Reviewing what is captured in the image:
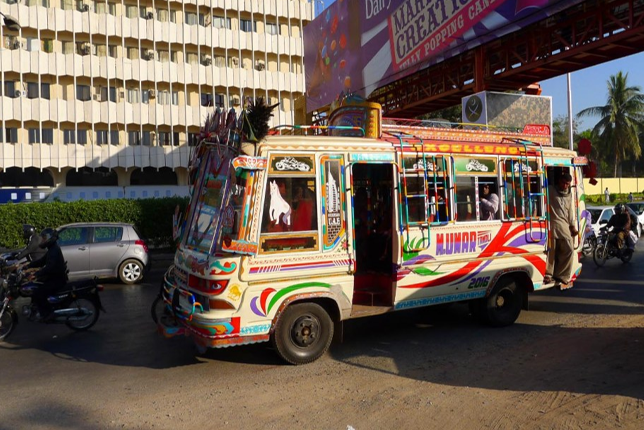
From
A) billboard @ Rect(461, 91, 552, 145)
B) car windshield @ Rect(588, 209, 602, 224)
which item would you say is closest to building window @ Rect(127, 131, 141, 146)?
billboard @ Rect(461, 91, 552, 145)

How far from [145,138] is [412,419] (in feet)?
138

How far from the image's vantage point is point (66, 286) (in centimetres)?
773

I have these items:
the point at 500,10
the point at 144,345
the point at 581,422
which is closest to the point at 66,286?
the point at 144,345

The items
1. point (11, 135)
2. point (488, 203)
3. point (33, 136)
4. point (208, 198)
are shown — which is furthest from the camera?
point (33, 136)

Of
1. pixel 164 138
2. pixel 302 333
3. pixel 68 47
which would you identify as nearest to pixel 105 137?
pixel 164 138

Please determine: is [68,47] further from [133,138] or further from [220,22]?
[220,22]

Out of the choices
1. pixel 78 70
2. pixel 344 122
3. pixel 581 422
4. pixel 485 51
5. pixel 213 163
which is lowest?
pixel 581 422

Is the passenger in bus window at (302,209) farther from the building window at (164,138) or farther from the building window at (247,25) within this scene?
the building window at (247,25)

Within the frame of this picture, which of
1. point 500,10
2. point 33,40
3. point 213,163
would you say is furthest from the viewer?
point 33,40

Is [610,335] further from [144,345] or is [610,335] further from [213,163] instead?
[144,345]

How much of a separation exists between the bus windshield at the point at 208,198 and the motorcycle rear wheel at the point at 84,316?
2.58 m

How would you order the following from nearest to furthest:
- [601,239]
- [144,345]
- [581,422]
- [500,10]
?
[581,422], [144,345], [500,10], [601,239]

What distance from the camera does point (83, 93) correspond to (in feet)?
134

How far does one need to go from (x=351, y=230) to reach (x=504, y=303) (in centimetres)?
306
